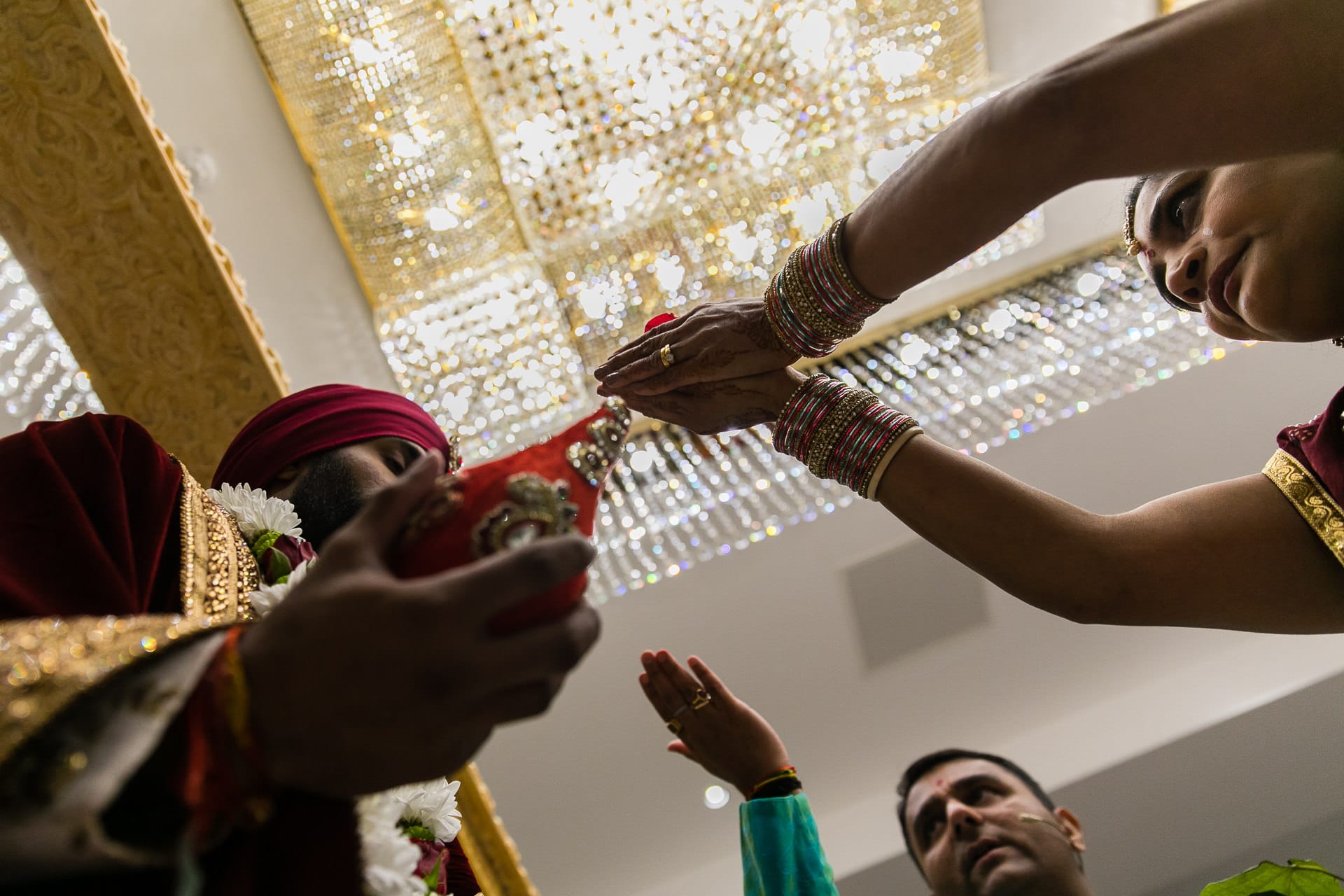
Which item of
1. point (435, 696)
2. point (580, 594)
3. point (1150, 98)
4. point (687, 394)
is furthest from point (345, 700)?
point (1150, 98)

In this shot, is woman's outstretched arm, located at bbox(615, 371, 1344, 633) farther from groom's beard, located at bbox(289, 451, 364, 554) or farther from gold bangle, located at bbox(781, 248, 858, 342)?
groom's beard, located at bbox(289, 451, 364, 554)

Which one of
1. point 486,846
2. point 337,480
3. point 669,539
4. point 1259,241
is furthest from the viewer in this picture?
point 669,539

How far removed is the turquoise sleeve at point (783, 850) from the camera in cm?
153

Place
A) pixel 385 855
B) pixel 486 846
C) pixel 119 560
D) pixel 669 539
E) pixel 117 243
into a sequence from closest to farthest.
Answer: pixel 385 855, pixel 119 560, pixel 117 243, pixel 486 846, pixel 669 539

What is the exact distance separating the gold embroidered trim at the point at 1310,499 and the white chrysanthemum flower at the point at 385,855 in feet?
3.69

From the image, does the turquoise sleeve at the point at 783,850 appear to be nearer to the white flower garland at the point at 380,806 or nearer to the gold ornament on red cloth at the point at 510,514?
Answer: the white flower garland at the point at 380,806

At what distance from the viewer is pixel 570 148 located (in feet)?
6.47

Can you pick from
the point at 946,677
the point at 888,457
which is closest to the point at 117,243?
the point at 888,457

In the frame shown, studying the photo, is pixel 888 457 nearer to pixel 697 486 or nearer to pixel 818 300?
pixel 818 300

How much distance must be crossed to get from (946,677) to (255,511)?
2.09 meters

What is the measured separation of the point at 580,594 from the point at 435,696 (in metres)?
0.14

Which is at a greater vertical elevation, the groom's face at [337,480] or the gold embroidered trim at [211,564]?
the gold embroidered trim at [211,564]

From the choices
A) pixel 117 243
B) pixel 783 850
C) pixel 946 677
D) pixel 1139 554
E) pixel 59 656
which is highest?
pixel 117 243

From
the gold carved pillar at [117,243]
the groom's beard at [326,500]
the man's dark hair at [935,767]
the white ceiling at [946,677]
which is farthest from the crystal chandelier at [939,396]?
the groom's beard at [326,500]
